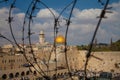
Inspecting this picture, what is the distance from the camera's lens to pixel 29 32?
202cm

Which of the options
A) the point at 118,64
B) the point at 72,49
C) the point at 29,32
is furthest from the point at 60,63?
the point at 29,32

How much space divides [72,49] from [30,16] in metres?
37.1

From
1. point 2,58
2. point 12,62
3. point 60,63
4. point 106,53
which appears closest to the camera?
point 2,58

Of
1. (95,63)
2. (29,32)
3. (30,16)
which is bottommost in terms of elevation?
(95,63)

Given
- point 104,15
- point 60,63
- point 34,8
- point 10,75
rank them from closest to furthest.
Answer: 1. point 104,15
2. point 34,8
3. point 10,75
4. point 60,63

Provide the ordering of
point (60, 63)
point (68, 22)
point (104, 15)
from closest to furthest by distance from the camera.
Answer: point (104, 15) < point (68, 22) < point (60, 63)

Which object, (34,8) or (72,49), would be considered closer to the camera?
(34,8)

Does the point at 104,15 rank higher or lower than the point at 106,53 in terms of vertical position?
higher

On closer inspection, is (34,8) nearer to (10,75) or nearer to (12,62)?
(10,75)

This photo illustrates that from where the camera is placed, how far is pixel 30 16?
2.01 meters

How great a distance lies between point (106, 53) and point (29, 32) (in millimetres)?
36109

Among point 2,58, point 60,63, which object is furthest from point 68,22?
point 60,63

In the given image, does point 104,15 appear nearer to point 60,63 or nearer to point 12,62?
point 12,62

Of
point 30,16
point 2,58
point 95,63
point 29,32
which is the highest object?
point 30,16
